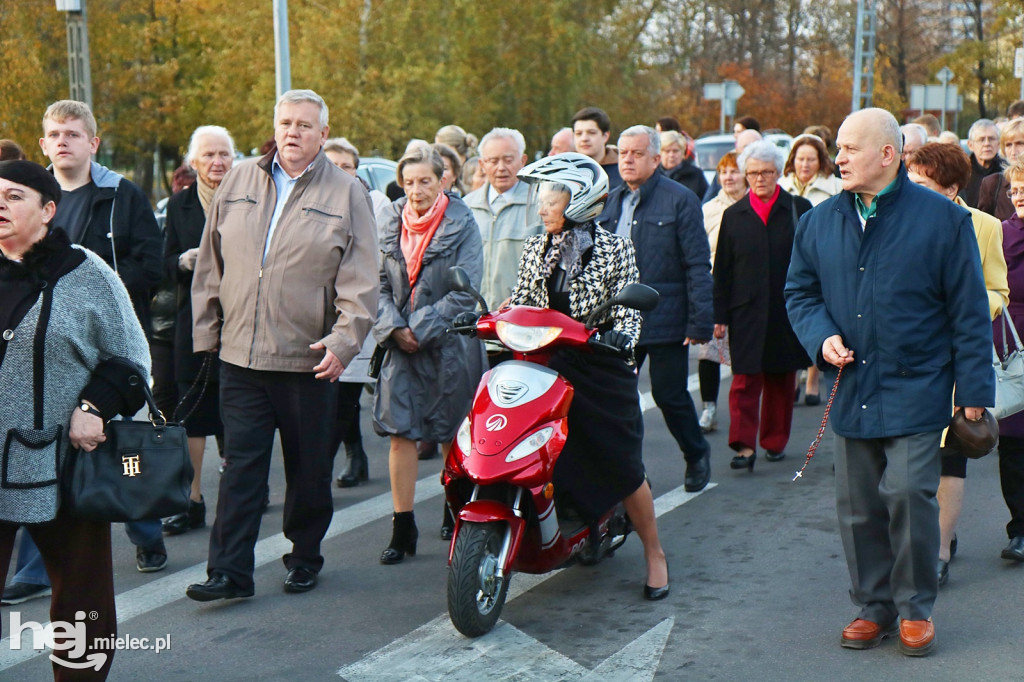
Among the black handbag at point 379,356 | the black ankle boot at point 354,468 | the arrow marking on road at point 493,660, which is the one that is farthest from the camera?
the black ankle boot at point 354,468

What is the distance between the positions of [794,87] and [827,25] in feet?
9.71

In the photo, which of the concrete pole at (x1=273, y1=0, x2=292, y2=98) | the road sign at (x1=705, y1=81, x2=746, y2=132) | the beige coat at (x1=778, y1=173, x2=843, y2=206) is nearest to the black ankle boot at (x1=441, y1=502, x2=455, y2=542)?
the beige coat at (x1=778, y1=173, x2=843, y2=206)

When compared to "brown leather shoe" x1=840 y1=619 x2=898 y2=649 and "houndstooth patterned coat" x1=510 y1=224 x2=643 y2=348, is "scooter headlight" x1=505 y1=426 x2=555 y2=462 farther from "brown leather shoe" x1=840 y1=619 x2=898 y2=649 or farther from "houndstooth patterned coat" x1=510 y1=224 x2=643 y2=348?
"brown leather shoe" x1=840 y1=619 x2=898 y2=649

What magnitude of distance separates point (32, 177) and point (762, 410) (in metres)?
5.21

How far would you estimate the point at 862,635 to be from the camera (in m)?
5.02

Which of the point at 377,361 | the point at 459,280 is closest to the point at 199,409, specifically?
the point at 377,361

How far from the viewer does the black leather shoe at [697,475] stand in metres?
7.62

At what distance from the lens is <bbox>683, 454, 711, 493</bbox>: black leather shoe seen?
7.62 meters

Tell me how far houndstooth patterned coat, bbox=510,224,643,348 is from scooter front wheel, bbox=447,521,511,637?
41.6 inches

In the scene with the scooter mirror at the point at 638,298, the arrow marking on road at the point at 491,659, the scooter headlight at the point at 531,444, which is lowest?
the arrow marking on road at the point at 491,659

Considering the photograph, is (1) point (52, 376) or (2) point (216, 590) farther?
(2) point (216, 590)

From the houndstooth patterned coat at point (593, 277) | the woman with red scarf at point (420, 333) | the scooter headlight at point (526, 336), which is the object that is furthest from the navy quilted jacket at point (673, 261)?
the scooter headlight at point (526, 336)

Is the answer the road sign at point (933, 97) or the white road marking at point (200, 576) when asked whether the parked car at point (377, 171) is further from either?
Result: the road sign at point (933, 97)

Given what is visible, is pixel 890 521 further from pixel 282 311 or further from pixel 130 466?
pixel 130 466
